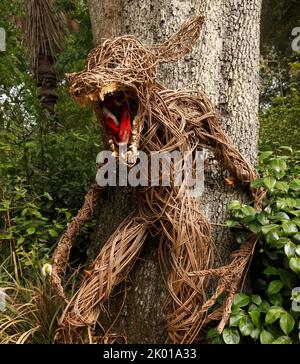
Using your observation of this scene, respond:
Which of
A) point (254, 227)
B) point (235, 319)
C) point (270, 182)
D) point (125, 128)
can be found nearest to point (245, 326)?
point (235, 319)

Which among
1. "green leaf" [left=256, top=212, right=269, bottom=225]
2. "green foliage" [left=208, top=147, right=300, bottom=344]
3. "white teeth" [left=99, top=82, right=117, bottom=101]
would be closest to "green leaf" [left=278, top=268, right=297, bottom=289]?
"green foliage" [left=208, top=147, right=300, bottom=344]

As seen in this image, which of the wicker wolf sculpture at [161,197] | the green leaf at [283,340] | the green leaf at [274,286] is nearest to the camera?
the wicker wolf sculpture at [161,197]

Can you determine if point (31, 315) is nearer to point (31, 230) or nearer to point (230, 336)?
point (31, 230)

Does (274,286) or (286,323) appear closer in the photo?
(286,323)

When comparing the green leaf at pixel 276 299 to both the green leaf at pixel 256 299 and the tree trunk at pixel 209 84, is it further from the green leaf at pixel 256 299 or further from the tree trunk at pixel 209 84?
the tree trunk at pixel 209 84

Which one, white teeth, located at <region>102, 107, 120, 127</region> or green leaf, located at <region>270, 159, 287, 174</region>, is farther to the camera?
green leaf, located at <region>270, 159, 287, 174</region>

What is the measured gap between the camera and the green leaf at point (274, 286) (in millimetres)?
2048

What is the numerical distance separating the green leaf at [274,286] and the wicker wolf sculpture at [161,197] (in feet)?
0.45

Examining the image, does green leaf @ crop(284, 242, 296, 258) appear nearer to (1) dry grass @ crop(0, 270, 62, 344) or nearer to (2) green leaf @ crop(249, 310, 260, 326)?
(2) green leaf @ crop(249, 310, 260, 326)

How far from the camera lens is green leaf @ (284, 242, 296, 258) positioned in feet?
6.43

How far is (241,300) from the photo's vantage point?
6.68 ft

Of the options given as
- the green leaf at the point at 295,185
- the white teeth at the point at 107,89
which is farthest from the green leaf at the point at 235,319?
the white teeth at the point at 107,89

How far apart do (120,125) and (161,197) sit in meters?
0.35

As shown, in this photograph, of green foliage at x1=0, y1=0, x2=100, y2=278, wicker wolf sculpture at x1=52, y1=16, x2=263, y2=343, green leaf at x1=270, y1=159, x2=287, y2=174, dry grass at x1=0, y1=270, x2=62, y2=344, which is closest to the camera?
wicker wolf sculpture at x1=52, y1=16, x2=263, y2=343
